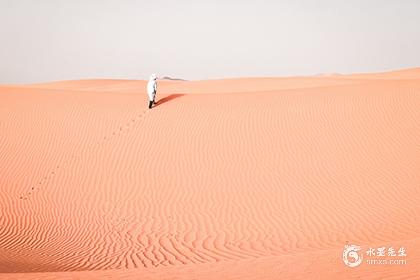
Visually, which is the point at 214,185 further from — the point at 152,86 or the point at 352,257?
the point at 152,86

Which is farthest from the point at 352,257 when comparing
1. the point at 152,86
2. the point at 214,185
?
the point at 152,86

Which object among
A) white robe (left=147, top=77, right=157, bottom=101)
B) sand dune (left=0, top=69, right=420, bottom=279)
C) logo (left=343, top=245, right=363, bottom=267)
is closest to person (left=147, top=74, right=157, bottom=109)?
white robe (left=147, top=77, right=157, bottom=101)

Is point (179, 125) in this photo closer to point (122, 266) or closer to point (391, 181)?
point (391, 181)

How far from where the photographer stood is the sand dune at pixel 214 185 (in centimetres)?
694

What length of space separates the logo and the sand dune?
0.34 ft

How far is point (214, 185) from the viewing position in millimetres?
10797

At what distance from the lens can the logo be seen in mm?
5062

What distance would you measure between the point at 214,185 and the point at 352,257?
5770 mm

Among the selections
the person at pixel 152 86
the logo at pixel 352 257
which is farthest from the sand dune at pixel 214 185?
the person at pixel 152 86

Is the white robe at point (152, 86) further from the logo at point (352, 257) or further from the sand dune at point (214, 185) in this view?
the logo at point (352, 257)

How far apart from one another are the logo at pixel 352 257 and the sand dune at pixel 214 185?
0.10 meters

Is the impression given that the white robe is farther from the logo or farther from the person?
the logo

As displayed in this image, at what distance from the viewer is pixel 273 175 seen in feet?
35.9

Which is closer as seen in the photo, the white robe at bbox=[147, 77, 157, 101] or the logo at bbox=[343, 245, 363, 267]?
the logo at bbox=[343, 245, 363, 267]
